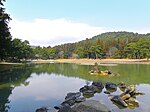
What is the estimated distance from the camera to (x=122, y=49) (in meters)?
134

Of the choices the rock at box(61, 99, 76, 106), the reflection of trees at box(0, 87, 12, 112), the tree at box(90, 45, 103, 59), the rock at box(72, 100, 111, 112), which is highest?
the tree at box(90, 45, 103, 59)

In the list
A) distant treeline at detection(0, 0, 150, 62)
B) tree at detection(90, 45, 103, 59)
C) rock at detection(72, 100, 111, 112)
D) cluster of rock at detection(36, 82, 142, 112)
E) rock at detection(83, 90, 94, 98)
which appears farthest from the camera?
tree at detection(90, 45, 103, 59)

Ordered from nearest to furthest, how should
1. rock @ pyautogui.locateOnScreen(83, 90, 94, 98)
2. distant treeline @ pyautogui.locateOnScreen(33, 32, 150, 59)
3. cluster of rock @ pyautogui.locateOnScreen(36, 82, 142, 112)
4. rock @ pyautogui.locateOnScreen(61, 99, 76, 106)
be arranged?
cluster of rock @ pyautogui.locateOnScreen(36, 82, 142, 112)
rock @ pyautogui.locateOnScreen(61, 99, 76, 106)
rock @ pyautogui.locateOnScreen(83, 90, 94, 98)
distant treeline @ pyautogui.locateOnScreen(33, 32, 150, 59)

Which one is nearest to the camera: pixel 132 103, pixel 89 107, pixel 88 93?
pixel 89 107

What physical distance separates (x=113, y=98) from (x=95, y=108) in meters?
7.25

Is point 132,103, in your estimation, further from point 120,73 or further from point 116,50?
point 116,50

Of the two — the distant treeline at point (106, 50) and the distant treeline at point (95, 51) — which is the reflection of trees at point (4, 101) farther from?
the distant treeline at point (106, 50)

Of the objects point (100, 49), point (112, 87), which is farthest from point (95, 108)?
point (100, 49)

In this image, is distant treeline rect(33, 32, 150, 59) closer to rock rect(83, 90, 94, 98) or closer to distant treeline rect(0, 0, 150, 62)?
distant treeline rect(0, 0, 150, 62)

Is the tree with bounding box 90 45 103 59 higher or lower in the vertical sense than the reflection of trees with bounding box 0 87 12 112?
higher

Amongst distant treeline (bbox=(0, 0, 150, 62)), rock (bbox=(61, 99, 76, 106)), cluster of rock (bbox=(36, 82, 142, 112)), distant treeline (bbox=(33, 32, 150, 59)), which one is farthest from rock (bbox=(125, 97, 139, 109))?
distant treeline (bbox=(33, 32, 150, 59))

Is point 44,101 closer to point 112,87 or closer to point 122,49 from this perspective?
point 112,87

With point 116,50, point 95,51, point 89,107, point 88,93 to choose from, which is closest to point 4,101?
point 88,93

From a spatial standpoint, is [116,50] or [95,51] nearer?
[95,51]
